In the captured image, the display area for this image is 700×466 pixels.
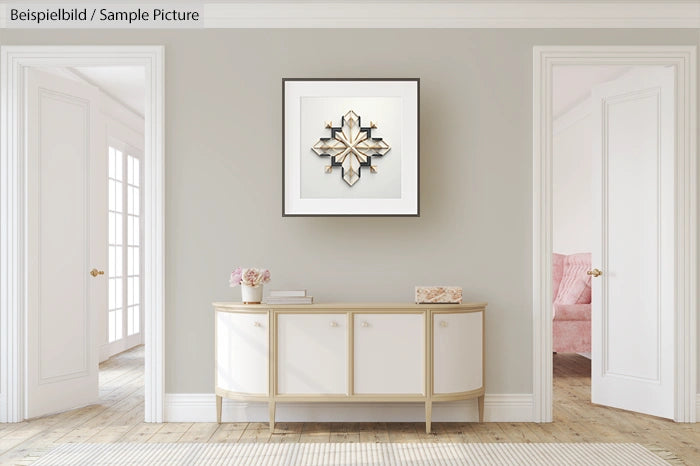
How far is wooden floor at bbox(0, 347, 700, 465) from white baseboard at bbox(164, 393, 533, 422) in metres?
0.06

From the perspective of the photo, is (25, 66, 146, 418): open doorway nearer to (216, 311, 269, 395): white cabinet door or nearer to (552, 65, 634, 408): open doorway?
(216, 311, 269, 395): white cabinet door

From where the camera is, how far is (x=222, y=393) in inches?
158

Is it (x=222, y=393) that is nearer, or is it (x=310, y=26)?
(x=222, y=393)

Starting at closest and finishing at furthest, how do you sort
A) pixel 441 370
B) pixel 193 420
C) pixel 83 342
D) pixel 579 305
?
pixel 441 370 < pixel 193 420 < pixel 83 342 < pixel 579 305

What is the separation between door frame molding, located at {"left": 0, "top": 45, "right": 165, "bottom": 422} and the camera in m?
4.25

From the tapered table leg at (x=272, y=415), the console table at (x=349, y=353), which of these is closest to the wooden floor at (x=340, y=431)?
the tapered table leg at (x=272, y=415)

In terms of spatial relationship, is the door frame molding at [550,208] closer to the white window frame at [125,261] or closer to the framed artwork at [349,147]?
the framed artwork at [349,147]

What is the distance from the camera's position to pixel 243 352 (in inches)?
156

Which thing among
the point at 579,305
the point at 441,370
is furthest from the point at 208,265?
the point at 579,305

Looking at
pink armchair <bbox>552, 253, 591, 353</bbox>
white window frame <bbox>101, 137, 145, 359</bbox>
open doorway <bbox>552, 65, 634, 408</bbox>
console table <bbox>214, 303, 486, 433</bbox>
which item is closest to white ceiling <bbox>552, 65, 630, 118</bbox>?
open doorway <bbox>552, 65, 634, 408</bbox>

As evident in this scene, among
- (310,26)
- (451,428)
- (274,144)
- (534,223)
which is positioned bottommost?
(451,428)

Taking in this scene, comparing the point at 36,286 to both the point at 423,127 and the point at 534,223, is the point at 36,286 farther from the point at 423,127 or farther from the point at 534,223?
the point at 534,223

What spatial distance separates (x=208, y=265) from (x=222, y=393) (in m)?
0.79

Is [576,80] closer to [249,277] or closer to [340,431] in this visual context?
[249,277]
